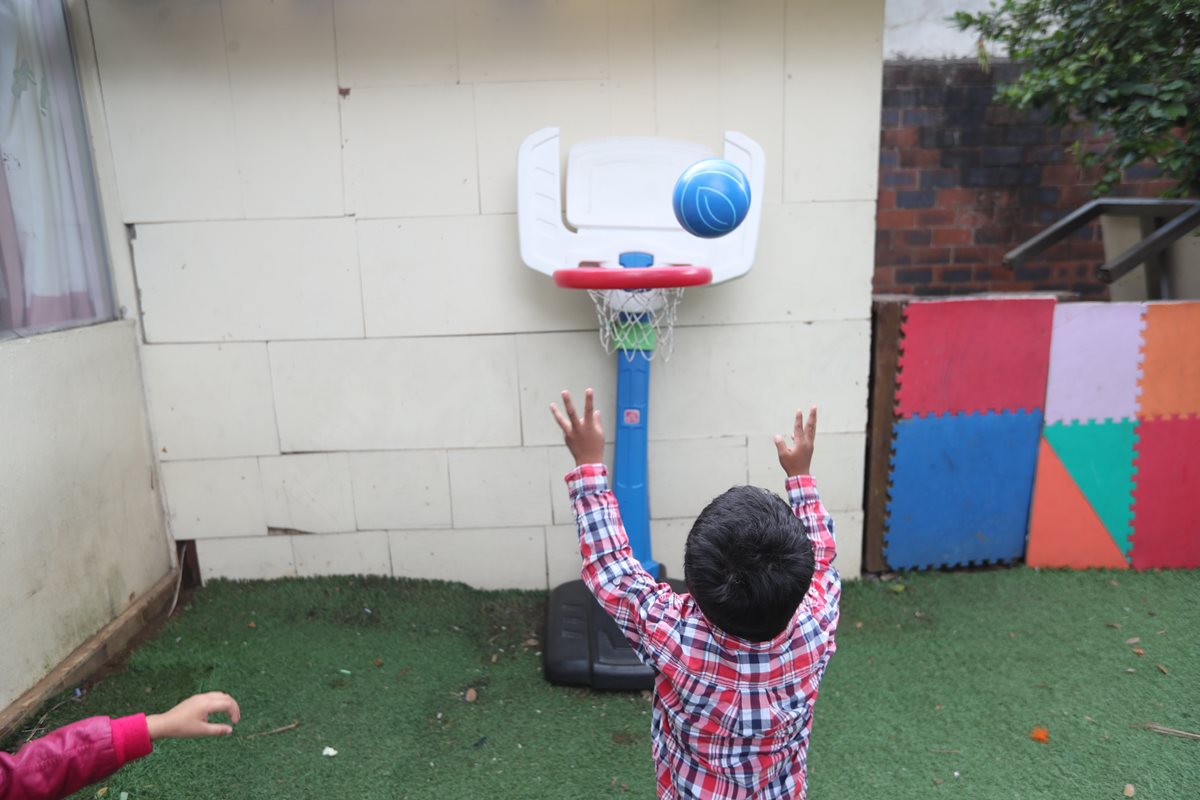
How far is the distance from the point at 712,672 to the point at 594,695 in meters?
1.38

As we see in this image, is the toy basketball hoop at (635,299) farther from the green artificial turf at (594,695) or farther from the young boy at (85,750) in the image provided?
the young boy at (85,750)

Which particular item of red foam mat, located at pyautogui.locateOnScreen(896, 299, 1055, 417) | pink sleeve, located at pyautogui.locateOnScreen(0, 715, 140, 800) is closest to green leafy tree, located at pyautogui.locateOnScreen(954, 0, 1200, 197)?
red foam mat, located at pyautogui.locateOnScreen(896, 299, 1055, 417)

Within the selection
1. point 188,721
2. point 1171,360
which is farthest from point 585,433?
point 1171,360

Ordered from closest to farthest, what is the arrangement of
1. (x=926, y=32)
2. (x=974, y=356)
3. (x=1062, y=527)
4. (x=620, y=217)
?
(x=620, y=217) < (x=974, y=356) < (x=1062, y=527) < (x=926, y=32)

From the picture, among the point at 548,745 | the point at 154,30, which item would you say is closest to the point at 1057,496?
the point at 548,745

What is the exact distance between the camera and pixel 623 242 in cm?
256

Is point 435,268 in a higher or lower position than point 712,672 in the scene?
higher

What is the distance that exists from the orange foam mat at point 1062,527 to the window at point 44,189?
3666 mm

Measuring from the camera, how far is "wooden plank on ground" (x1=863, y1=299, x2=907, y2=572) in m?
3.00

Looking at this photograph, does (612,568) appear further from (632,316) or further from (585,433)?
(632,316)

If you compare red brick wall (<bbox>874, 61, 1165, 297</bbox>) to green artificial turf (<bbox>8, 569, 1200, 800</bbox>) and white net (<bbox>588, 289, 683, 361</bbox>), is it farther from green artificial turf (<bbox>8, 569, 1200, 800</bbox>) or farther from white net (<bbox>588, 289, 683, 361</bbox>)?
white net (<bbox>588, 289, 683, 361</bbox>)

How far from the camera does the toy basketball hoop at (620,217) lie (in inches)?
101

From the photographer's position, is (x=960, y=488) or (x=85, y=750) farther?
(x=960, y=488)

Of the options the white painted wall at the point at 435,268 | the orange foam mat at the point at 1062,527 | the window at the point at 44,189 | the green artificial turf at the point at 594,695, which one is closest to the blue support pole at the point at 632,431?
the white painted wall at the point at 435,268
